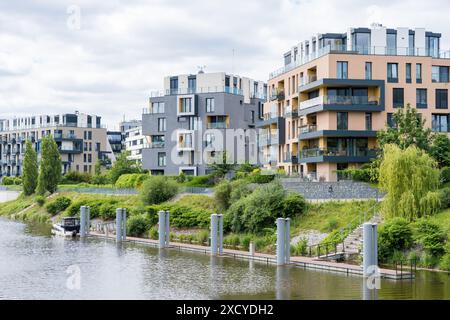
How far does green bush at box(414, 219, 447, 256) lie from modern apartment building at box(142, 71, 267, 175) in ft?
159

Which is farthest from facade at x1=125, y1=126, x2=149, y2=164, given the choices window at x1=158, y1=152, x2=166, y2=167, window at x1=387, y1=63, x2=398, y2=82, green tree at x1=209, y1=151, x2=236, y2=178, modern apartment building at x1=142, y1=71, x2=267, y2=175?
window at x1=387, y1=63, x2=398, y2=82

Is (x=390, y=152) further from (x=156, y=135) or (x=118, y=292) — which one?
(x=156, y=135)

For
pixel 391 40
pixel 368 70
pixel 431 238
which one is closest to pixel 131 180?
pixel 368 70

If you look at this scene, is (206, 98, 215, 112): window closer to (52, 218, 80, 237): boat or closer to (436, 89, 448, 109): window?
(52, 218, 80, 237): boat

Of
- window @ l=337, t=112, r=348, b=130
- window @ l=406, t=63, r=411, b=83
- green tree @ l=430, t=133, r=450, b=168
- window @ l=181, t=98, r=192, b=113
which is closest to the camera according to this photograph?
green tree @ l=430, t=133, r=450, b=168

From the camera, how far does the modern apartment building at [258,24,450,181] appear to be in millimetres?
59406

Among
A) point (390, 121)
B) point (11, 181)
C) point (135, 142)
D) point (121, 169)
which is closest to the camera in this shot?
point (390, 121)

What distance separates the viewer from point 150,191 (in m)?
61.2

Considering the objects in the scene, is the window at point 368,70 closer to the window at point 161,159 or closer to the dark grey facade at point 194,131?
the dark grey facade at point 194,131

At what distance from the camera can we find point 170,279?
1296 inches

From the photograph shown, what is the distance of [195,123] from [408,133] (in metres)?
40.0

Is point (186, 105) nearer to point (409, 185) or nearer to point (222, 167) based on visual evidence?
point (222, 167)

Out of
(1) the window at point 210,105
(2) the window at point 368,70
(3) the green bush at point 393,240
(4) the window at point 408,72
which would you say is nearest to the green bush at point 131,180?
(1) the window at point 210,105
